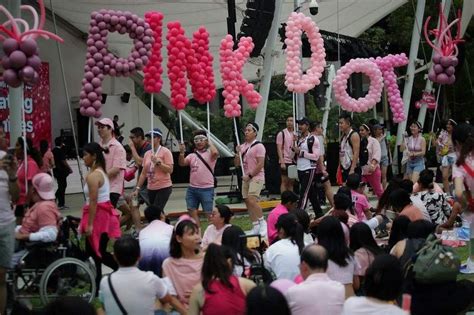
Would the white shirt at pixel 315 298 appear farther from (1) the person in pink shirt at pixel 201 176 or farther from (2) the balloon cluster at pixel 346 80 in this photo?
(2) the balloon cluster at pixel 346 80

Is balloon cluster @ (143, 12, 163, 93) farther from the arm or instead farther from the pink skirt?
the pink skirt

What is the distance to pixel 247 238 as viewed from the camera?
8.14m

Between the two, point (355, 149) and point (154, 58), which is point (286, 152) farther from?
point (154, 58)

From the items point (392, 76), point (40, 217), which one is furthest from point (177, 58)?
point (392, 76)

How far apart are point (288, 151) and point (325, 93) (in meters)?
5.93

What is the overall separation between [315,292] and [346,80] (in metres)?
10.5

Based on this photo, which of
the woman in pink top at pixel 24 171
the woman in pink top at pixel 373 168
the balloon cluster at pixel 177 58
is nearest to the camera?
the woman in pink top at pixel 24 171

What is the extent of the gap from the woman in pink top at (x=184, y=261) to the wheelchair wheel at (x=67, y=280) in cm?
148

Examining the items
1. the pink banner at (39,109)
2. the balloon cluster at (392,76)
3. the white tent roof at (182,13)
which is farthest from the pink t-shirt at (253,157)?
the pink banner at (39,109)

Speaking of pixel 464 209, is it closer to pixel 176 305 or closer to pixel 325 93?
pixel 176 305

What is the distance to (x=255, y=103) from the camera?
13836 mm

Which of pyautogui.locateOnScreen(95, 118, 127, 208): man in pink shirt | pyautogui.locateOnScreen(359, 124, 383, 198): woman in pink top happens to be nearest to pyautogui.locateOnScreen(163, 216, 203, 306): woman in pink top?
pyautogui.locateOnScreen(95, 118, 127, 208): man in pink shirt

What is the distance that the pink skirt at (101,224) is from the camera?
8.16 m

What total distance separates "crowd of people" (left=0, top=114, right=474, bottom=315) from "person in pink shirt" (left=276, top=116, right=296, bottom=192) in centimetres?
85
